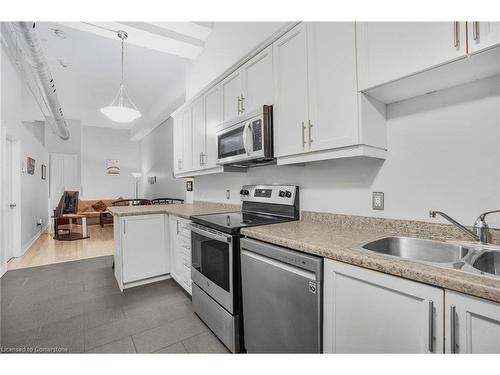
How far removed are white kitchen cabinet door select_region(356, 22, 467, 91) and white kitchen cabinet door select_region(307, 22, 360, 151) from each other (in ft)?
0.21

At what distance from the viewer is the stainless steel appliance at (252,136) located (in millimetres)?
1841

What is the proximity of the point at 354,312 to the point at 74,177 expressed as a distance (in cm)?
871

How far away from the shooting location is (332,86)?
4.70ft

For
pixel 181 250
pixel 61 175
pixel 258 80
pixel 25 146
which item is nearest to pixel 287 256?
pixel 258 80

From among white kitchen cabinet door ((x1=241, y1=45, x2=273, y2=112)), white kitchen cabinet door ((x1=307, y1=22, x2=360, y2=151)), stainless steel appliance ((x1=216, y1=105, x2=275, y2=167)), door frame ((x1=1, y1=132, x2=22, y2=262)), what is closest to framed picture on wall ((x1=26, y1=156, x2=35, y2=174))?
door frame ((x1=1, y1=132, x2=22, y2=262))

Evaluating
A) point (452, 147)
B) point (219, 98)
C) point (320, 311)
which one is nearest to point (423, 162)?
point (452, 147)

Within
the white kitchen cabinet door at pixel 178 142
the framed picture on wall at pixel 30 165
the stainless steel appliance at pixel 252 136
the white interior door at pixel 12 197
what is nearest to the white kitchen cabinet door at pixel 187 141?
the white kitchen cabinet door at pixel 178 142

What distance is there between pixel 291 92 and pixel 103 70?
3.93 meters

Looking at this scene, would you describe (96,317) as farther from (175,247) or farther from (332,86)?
(332,86)

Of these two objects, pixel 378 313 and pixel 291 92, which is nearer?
pixel 378 313

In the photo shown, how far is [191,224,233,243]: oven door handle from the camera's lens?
1.62 m

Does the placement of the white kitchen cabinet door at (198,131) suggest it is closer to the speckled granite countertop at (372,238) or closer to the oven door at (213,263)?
the oven door at (213,263)

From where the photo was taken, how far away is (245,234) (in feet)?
5.10
